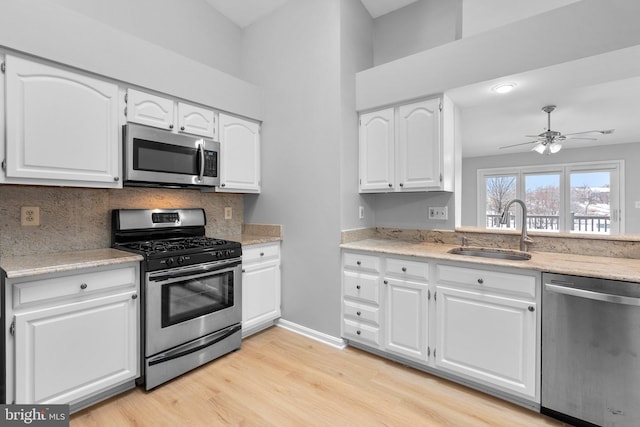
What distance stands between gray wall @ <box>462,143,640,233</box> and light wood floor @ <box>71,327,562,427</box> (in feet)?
19.0

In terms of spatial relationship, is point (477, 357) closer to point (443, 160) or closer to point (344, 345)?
point (344, 345)

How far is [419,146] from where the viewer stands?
2.50m

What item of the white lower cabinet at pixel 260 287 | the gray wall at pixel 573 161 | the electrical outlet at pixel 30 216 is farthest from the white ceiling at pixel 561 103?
the electrical outlet at pixel 30 216

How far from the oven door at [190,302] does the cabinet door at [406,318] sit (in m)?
1.24

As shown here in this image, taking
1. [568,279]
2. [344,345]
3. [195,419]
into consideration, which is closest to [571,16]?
[568,279]

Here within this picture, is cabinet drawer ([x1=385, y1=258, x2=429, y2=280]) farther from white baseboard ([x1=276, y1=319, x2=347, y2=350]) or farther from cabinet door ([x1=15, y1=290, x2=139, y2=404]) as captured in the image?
cabinet door ([x1=15, y1=290, x2=139, y2=404])

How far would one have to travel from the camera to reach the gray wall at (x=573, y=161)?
5.48 meters

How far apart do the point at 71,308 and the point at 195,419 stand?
3.10ft

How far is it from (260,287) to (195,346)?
758mm

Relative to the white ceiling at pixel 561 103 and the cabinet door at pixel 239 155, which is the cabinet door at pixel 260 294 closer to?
the cabinet door at pixel 239 155

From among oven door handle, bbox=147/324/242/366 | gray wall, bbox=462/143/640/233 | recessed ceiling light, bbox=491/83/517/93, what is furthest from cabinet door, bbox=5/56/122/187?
gray wall, bbox=462/143/640/233

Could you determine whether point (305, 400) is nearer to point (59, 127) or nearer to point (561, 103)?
point (59, 127)

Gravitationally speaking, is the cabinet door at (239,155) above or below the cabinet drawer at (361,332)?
above

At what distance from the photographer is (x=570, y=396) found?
1.68m
